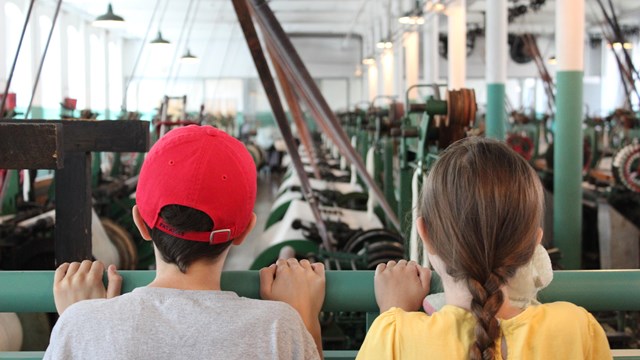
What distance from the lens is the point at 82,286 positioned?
1.23 metres

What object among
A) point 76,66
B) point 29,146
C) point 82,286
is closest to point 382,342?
point 82,286

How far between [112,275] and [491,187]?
0.60m

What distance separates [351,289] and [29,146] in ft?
1.98

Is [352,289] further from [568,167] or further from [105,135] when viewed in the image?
[568,167]

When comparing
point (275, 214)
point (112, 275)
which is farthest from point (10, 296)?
point (275, 214)

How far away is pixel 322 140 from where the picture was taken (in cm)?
1675

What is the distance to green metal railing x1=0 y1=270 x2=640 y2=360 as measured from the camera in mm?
1271

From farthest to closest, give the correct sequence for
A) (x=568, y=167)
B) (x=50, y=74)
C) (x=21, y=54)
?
(x=50, y=74) → (x=21, y=54) → (x=568, y=167)

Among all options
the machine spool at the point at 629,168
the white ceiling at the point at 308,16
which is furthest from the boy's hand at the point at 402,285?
the white ceiling at the point at 308,16

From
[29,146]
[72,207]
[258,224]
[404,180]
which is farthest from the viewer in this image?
[258,224]

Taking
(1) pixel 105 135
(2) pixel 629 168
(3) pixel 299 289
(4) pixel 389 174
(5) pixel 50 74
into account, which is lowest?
(4) pixel 389 174

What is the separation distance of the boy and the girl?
16 centimetres

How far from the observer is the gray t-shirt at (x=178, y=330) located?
106 cm

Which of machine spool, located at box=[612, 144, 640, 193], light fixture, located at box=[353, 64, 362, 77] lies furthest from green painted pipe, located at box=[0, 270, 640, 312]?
light fixture, located at box=[353, 64, 362, 77]
